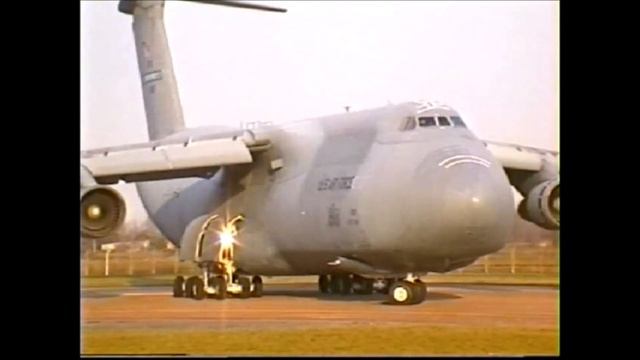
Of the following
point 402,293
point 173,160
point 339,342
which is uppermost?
point 173,160

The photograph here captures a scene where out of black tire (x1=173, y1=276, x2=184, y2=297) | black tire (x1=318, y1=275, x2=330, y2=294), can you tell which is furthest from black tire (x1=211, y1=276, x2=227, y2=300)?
black tire (x1=318, y1=275, x2=330, y2=294)

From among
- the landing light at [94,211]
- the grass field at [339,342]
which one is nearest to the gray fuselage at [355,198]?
Result: the landing light at [94,211]

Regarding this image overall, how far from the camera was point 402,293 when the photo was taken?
9.79m

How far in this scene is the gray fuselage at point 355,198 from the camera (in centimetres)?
950

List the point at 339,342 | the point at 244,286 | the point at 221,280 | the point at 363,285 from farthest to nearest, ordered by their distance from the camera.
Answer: the point at 244,286 → the point at 221,280 → the point at 363,285 → the point at 339,342

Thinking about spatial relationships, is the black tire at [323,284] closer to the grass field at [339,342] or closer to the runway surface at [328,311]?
the runway surface at [328,311]

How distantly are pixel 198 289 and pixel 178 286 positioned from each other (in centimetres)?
17

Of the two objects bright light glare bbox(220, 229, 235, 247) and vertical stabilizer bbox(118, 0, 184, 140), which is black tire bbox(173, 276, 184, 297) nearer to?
bright light glare bbox(220, 229, 235, 247)

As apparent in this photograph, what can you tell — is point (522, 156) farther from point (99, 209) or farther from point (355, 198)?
point (99, 209)

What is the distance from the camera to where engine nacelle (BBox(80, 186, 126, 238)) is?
9734 millimetres

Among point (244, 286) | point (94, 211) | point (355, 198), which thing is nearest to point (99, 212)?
point (94, 211)
